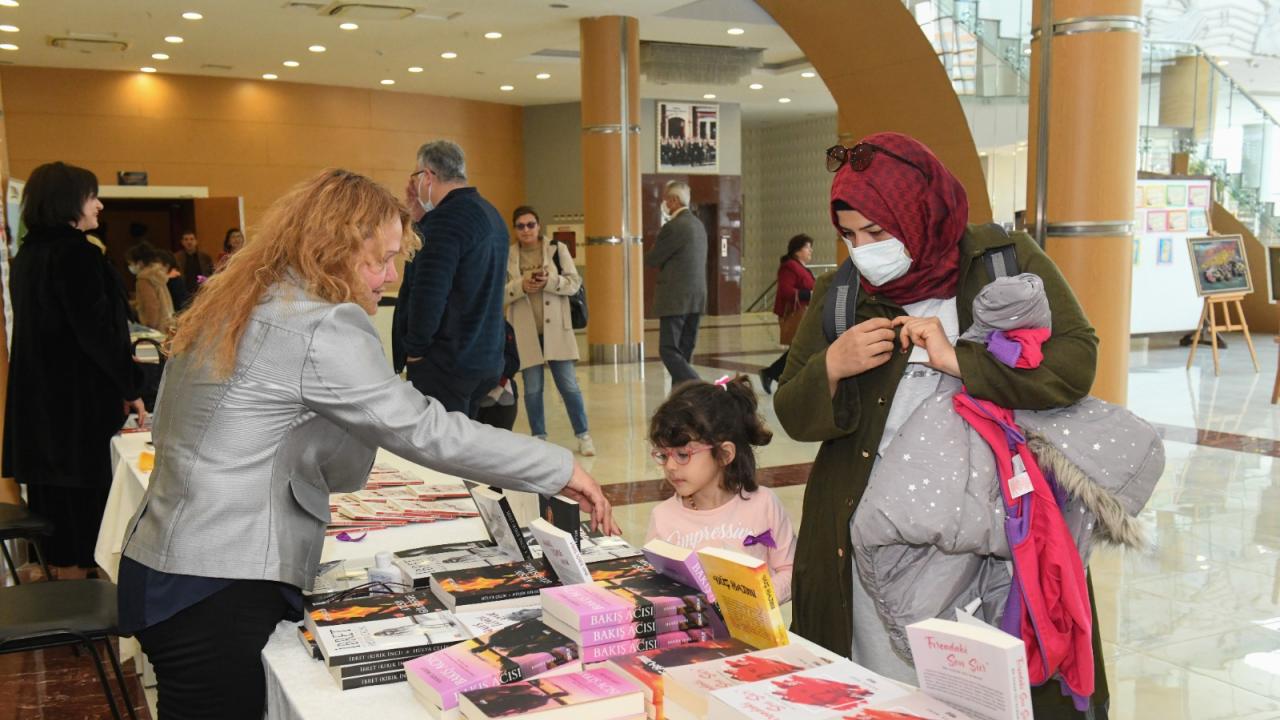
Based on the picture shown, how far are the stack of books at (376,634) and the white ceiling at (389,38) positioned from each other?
10607 mm

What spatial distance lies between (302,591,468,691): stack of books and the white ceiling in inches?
418

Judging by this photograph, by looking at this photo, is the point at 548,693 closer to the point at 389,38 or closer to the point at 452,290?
the point at 452,290

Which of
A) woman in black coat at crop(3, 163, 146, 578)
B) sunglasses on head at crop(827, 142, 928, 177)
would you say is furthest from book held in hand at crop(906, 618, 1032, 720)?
woman in black coat at crop(3, 163, 146, 578)

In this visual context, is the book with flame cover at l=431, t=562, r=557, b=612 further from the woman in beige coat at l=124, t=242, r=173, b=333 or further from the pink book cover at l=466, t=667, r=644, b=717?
the woman in beige coat at l=124, t=242, r=173, b=333

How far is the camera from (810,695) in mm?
1378

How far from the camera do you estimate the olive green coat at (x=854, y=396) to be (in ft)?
5.92

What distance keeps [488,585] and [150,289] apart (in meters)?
8.07

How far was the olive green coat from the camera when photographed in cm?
180

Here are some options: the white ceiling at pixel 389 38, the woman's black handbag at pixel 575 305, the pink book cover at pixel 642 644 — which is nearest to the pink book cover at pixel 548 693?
the pink book cover at pixel 642 644

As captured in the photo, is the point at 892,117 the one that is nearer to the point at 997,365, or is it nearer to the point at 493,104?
the point at 997,365

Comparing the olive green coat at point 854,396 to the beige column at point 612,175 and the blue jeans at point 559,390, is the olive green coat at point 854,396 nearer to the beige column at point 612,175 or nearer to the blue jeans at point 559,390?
the blue jeans at point 559,390

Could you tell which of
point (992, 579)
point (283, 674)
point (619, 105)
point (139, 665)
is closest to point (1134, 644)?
point (992, 579)

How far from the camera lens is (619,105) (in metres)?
12.7

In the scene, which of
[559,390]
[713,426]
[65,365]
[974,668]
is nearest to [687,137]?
[559,390]
